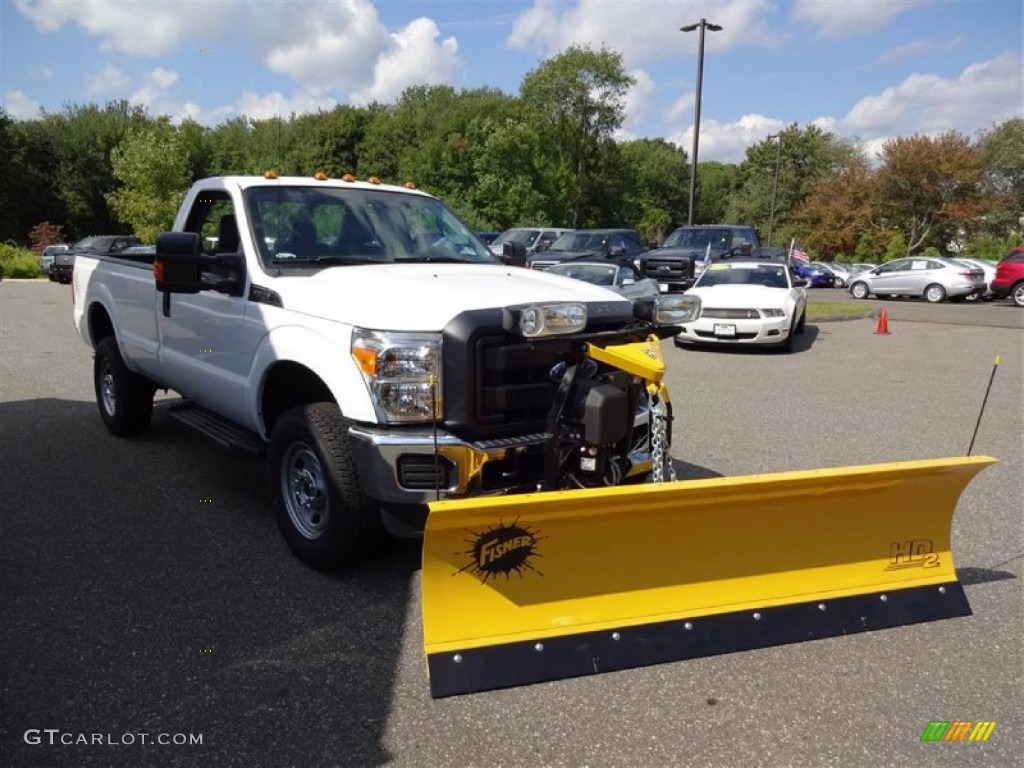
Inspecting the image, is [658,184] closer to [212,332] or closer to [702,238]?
[702,238]

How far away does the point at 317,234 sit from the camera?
502 cm

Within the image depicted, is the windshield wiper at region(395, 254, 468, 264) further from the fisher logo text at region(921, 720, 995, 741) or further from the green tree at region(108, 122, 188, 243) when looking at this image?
the green tree at region(108, 122, 188, 243)

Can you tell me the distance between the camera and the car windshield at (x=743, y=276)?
48.2ft

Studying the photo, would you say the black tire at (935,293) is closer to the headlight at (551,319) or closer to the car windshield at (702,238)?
the car windshield at (702,238)

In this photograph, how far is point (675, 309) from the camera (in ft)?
13.8

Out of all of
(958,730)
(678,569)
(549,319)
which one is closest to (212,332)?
(549,319)

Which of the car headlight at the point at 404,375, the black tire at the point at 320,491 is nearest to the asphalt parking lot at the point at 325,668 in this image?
the black tire at the point at 320,491

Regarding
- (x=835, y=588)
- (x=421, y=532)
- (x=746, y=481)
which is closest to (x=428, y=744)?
(x=421, y=532)

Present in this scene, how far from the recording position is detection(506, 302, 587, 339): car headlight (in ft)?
11.9

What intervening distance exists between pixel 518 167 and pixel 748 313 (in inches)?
1399

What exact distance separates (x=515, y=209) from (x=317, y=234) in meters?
42.6

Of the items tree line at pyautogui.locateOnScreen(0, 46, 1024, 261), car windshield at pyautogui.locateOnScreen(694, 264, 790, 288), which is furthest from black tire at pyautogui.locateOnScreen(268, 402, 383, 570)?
tree line at pyautogui.locateOnScreen(0, 46, 1024, 261)

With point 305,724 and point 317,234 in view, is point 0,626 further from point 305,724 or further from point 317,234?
point 317,234

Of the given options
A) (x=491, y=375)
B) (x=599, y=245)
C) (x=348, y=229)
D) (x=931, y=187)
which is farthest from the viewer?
(x=931, y=187)
